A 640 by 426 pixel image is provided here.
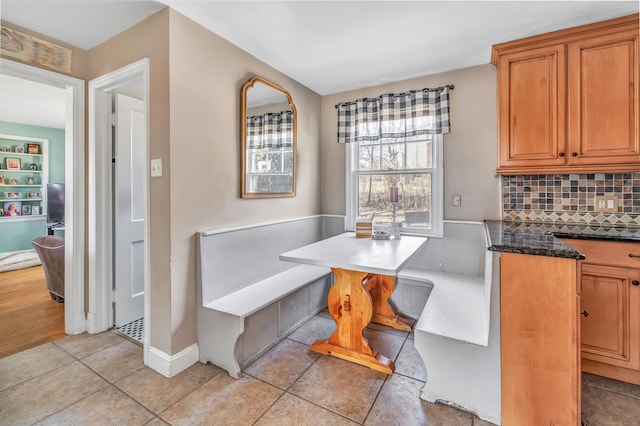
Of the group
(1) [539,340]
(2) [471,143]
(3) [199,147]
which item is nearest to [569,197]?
(2) [471,143]

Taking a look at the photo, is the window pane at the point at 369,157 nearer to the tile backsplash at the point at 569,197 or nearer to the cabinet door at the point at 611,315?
the tile backsplash at the point at 569,197

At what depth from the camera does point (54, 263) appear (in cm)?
295

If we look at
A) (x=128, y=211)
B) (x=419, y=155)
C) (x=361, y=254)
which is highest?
(x=419, y=155)

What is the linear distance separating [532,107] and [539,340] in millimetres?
1745

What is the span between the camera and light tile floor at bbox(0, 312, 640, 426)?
5.04 ft

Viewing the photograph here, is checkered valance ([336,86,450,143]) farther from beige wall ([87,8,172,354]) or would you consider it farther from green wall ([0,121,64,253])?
green wall ([0,121,64,253])

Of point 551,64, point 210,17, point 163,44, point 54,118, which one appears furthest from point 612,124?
point 54,118

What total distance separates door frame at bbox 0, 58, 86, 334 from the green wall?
4.04m

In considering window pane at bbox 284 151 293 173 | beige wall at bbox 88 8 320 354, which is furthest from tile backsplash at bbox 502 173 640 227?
beige wall at bbox 88 8 320 354

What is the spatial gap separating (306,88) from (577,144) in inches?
96.2

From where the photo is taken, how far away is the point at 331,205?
11.4ft

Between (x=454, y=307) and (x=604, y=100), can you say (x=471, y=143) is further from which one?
(x=454, y=307)

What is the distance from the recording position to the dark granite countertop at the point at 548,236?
4.27 ft

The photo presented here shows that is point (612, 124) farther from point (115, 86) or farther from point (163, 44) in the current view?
point (115, 86)
